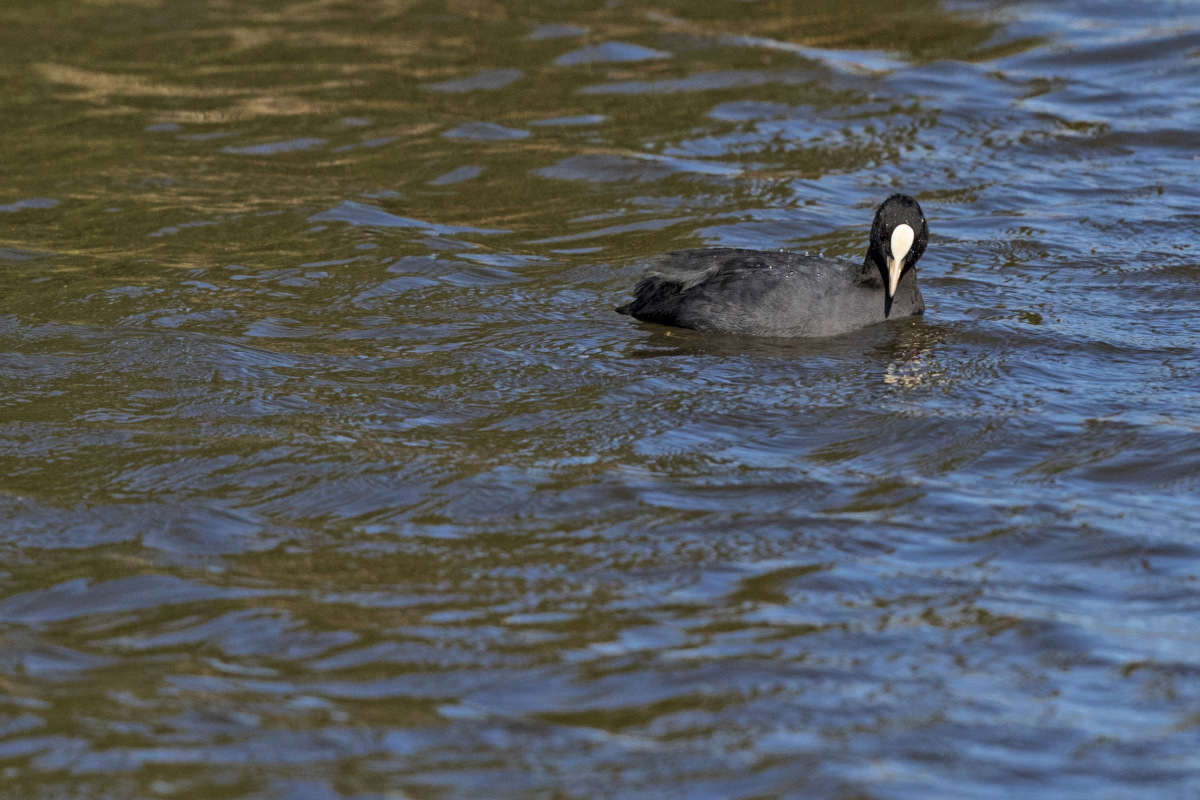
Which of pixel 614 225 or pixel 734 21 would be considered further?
pixel 734 21

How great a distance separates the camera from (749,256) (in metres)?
7.20

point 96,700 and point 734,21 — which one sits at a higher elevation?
point 734,21

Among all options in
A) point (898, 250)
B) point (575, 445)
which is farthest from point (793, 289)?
point (575, 445)

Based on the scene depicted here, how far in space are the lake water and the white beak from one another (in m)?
0.30

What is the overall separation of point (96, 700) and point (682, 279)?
154 inches

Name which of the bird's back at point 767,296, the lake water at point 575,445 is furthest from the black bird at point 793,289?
the lake water at point 575,445

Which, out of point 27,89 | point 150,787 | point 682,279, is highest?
point 27,89

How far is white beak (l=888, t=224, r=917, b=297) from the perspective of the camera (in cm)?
707

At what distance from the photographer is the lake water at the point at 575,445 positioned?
13.0 ft

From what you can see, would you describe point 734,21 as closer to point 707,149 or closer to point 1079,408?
point 707,149

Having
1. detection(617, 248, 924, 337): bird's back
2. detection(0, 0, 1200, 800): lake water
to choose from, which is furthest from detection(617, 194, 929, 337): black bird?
detection(0, 0, 1200, 800): lake water

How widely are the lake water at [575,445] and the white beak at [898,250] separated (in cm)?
30

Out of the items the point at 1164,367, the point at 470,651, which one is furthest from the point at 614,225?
the point at 470,651

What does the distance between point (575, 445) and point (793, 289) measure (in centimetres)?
179
